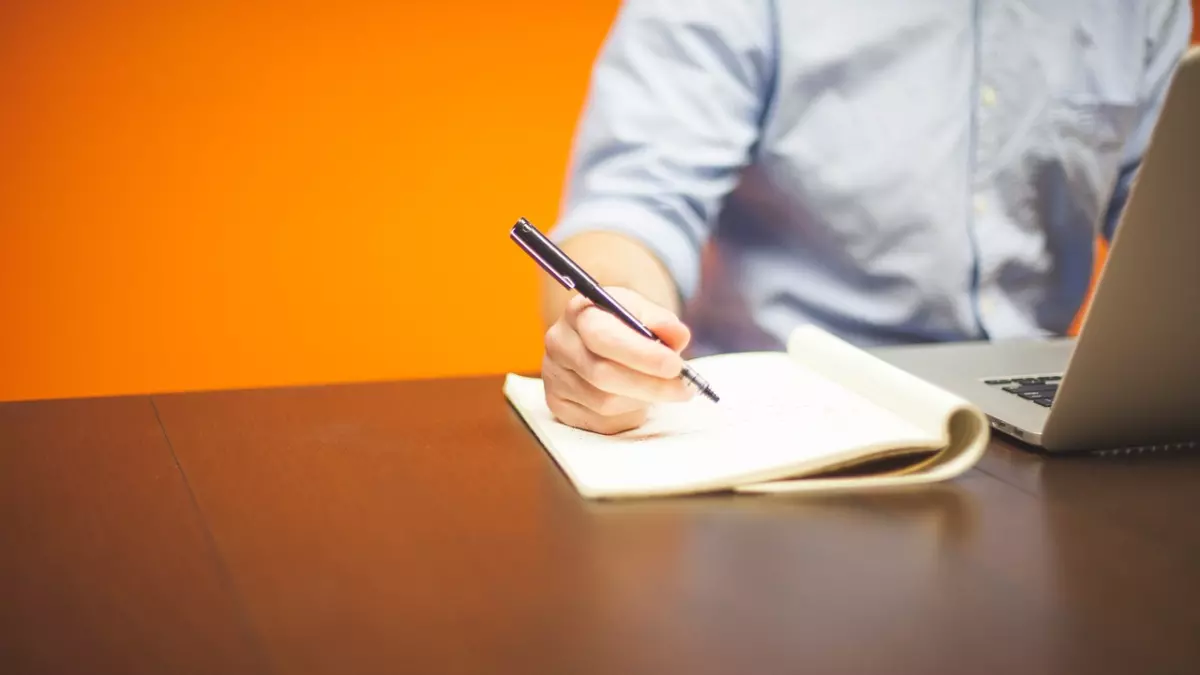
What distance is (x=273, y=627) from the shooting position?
1.16 feet

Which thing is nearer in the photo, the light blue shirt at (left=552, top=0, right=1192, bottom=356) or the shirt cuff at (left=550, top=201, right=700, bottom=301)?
the shirt cuff at (left=550, top=201, right=700, bottom=301)

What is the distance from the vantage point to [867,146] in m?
1.13

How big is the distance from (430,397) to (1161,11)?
1.08 metres

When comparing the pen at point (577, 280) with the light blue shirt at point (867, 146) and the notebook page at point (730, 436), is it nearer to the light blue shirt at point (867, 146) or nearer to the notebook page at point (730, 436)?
the notebook page at point (730, 436)

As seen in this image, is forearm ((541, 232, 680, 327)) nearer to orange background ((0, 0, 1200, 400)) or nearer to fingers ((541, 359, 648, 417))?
fingers ((541, 359, 648, 417))

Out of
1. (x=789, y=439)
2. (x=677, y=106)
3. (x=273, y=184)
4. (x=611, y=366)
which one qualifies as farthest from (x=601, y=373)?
(x=273, y=184)

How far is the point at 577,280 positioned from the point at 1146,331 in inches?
12.4

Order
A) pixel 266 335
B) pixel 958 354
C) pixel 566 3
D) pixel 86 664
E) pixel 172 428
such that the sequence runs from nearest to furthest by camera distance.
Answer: pixel 86 664
pixel 172 428
pixel 958 354
pixel 266 335
pixel 566 3

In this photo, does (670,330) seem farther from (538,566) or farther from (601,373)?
(538,566)

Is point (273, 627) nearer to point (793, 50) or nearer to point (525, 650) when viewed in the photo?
point (525, 650)

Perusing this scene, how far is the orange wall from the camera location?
1.50 metres

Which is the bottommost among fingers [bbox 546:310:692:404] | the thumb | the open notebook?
the open notebook

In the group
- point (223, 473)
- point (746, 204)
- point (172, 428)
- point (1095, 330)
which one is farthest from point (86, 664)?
point (746, 204)

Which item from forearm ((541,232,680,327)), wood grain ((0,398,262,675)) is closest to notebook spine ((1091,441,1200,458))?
forearm ((541,232,680,327))
